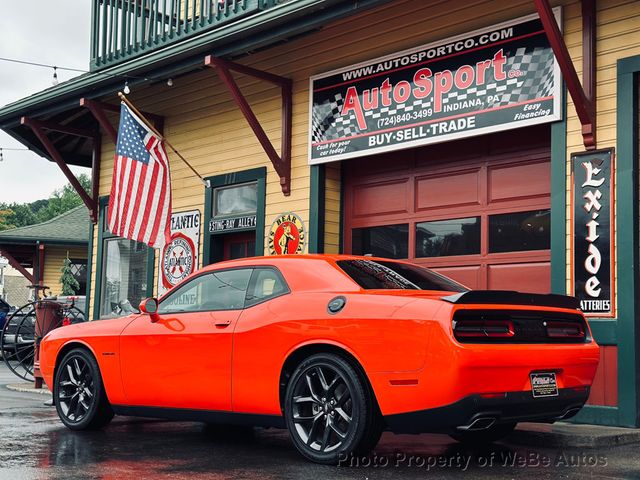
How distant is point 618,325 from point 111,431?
4.64 meters

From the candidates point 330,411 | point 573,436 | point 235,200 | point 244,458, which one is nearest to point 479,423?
point 330,411

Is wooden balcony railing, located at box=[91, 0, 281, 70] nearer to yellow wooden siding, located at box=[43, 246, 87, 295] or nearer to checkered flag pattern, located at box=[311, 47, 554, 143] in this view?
checkered flag pattern, located at box=[311, 47, 554, 143]

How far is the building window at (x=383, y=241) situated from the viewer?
11.0 m

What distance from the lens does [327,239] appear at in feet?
38.2

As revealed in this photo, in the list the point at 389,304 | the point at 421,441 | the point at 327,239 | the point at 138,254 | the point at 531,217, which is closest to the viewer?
the point at 389,304

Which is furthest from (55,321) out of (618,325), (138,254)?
(618,325)

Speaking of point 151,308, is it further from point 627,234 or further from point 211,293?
point 627,234

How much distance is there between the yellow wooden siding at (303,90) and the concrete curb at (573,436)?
8.93 feet

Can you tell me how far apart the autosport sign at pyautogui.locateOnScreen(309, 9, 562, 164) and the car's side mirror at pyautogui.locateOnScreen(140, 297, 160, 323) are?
416 cm

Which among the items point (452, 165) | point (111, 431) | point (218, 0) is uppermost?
point (218, 0)

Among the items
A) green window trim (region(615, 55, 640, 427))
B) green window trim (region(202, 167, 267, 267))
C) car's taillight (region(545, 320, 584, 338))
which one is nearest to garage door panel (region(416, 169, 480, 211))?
green window trim (region(615, 55, 640, 427))

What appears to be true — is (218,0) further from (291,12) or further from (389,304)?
(389,304)

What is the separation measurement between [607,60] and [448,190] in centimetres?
257

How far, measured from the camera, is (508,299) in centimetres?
578
